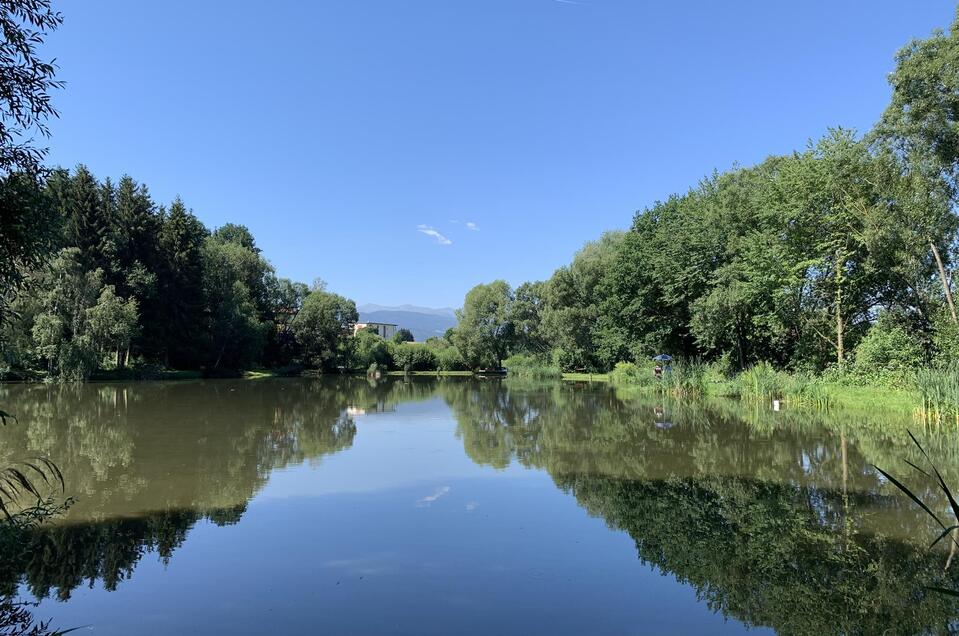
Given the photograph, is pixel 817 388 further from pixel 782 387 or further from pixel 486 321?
pixel 486 321

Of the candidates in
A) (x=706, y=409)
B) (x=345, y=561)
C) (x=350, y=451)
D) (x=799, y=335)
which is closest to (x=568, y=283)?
(x=799, y=335)

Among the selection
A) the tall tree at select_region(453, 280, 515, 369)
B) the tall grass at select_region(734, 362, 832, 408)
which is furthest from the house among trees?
the tall grass at select_region(734, 362, 832, 408)

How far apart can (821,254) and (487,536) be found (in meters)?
21.1

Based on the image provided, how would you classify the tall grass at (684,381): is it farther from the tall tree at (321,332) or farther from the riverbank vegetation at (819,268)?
the tall tree at (321,332)

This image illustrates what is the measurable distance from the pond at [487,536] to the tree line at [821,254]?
29.4 ft

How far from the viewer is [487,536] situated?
647cm

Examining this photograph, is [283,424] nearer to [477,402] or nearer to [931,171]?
[477,402]

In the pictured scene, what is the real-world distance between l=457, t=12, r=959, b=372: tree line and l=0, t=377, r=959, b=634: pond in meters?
8.96

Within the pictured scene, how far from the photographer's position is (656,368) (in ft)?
96.8

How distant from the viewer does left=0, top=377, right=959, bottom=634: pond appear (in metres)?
4.52

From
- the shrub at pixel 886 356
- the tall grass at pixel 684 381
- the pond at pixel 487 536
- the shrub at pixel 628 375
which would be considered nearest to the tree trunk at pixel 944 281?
the shrub at pixel 886 356

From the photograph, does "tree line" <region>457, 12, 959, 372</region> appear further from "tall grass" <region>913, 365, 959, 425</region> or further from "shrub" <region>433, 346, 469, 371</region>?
"shrub" <region>433, 346, 469, 371</region>

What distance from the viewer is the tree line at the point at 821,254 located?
18281 mm

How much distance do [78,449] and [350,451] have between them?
5225 millimetres
